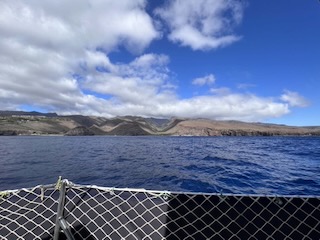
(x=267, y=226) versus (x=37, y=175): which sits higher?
(x=267, y=226)

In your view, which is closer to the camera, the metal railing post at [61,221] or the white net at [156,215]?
the metal railing post at [61,221]

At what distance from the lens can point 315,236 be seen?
12.3ft

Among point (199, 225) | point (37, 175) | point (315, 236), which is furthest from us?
point (37, 175)

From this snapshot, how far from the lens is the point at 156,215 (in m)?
4.22

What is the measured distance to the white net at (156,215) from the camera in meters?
3.92

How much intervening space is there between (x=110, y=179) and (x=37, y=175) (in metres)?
7.12

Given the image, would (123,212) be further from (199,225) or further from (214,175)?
(214,175)

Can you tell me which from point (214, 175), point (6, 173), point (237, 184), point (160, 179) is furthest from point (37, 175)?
point (237, 184)

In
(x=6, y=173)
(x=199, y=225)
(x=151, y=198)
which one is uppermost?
(x=151, y=198)

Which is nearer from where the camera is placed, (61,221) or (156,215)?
(61,221)

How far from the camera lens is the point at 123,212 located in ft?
14.0

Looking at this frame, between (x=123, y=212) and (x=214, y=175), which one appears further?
(x=214, y=175)

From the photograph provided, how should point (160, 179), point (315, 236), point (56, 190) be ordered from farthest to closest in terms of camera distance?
point (160, 179)
point (56, 190)
point (315, 236)

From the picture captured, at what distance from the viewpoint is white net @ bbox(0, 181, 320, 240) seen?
392cm
